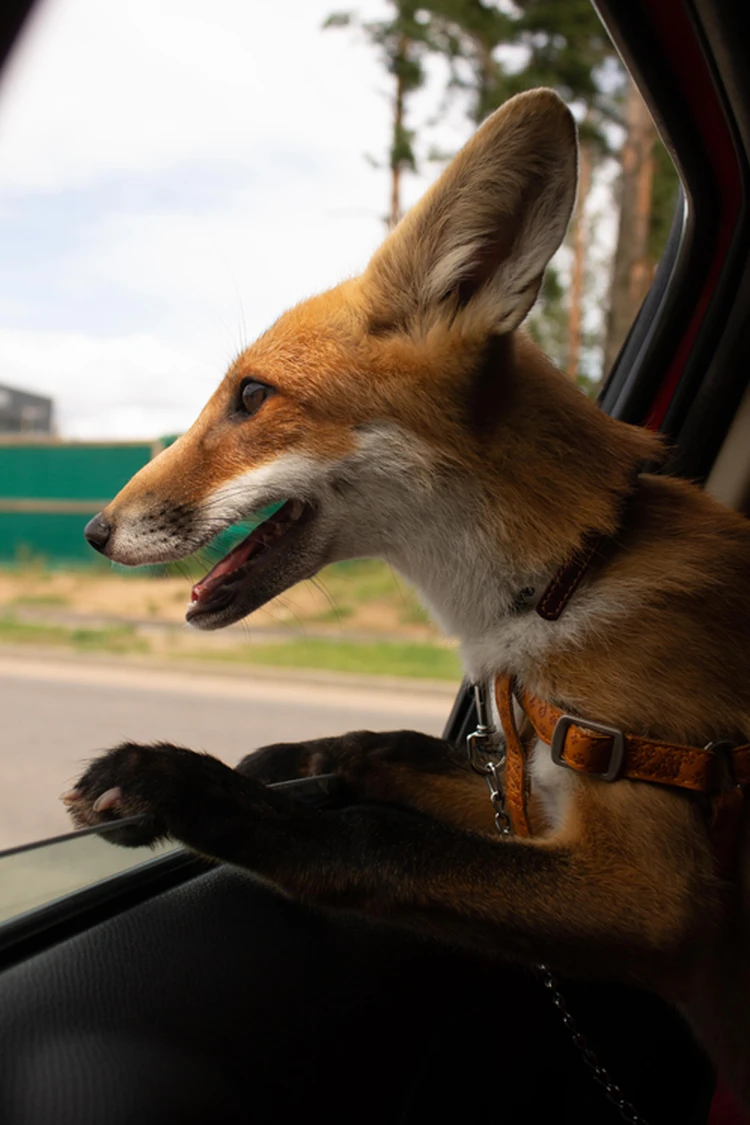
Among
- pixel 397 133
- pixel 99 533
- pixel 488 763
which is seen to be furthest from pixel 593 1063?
pixel 397 133

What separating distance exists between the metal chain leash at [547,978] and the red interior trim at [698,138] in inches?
41.0

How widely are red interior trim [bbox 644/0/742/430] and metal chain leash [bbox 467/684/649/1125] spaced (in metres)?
1.04

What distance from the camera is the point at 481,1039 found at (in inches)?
60.1

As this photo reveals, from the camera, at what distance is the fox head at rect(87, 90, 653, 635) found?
153 cm

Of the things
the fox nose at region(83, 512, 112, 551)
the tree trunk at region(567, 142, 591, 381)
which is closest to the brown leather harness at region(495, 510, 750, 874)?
the fox nose at region(83, 512, 112, 551)

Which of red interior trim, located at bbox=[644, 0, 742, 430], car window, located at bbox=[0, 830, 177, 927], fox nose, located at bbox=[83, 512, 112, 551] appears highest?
red interior trim, located at bbox=[644, 0, 742, 430]

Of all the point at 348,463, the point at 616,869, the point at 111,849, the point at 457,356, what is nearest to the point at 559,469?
the point at 457,356

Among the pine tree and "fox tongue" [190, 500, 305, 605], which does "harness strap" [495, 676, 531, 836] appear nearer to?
"fox tongue" [190, 500, 305, 605]

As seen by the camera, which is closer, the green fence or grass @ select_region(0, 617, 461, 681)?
the green fence

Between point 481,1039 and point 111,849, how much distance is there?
74 centimetres

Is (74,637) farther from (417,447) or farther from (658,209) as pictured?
(658,209)

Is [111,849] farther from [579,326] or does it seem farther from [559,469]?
[579,326]

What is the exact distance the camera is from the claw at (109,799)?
4.06ft

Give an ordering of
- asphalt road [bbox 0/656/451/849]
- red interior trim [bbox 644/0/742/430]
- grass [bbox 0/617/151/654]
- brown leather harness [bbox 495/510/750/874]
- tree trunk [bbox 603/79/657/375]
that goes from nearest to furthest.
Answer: brown leather harness [bbox 495/510/750/874]
red interior trim [bbox 644/0/742/430]
asphalt road [bbox 0/656/451/849]
grass [bbox 0/617/151/654]
tree trunk [bbox 603/79/657/375]
